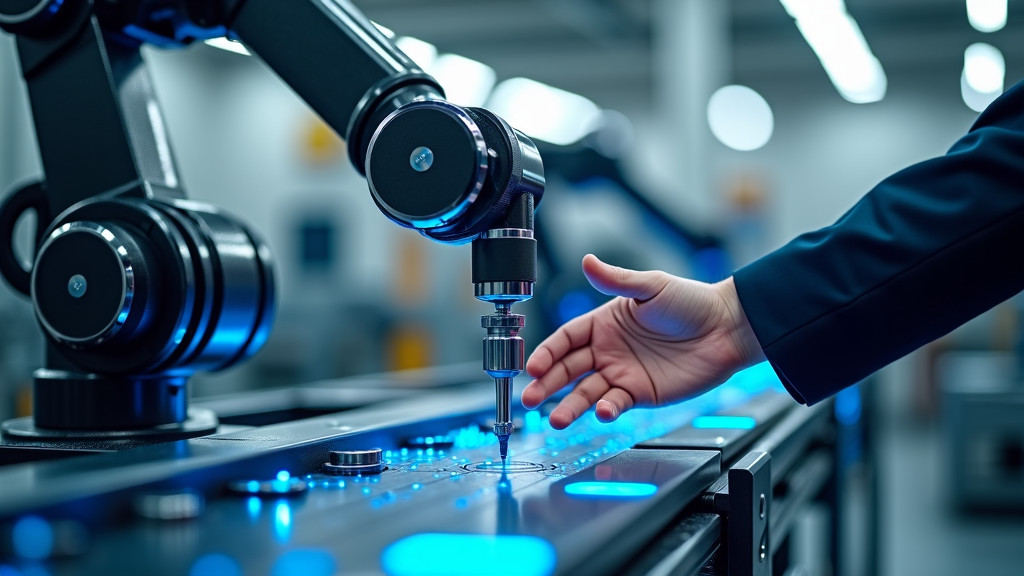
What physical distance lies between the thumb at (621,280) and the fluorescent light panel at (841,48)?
5824 mm

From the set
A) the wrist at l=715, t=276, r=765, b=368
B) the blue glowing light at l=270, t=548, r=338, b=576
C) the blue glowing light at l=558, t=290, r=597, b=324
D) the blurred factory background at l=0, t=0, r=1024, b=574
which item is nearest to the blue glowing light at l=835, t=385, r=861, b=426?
the blue glowing light at l=558, t=290, r=597, b=324

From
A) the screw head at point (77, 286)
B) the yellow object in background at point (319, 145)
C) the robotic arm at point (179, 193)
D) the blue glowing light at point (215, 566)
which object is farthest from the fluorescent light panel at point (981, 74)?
the blue glowing light at point (215, 566)

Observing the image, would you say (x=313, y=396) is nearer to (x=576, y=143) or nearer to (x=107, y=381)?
(x=107, y=381)

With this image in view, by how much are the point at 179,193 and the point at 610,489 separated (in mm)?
606

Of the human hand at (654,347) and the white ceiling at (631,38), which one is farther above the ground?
the white ceiling at (631,38)

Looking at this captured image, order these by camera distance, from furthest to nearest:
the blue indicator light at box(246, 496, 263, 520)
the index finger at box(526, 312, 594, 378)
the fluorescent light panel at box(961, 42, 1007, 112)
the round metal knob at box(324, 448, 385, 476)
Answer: the fluorescent light panel at box(961, 42, 1007, 112), the index finger at box(526, 312, 594, 378), the round metal knob at box(324, 448, 385, 476), the blue indicator light at box(246, 496, 263, 520)

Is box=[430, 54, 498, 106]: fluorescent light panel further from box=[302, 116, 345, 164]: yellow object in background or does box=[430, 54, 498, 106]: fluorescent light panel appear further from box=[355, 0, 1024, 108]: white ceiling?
box=[302, 116, 345, 164]: yellow object in background

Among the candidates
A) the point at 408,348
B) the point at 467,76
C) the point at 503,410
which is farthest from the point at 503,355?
the point at 467,76

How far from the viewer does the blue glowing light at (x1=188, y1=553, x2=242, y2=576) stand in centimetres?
44

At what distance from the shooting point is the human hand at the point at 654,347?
1.02 m

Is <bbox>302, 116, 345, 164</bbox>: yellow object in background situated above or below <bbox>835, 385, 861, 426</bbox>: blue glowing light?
above

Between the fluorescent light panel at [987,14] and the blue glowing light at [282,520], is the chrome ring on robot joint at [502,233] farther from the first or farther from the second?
the fluorescent light panel at [987,14]

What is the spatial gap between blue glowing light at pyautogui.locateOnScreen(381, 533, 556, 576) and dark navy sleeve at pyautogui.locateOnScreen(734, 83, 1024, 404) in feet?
1.74

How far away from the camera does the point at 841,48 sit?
7.40m
